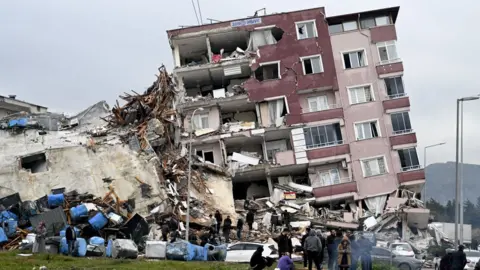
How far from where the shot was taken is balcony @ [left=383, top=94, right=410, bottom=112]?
175 ft

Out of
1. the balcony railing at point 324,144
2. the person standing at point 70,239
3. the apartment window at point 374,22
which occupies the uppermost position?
the apartment window at point 374,22

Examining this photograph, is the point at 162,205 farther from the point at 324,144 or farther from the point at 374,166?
the point at 374,166

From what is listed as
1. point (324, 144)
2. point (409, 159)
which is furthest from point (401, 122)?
point (324, 144)

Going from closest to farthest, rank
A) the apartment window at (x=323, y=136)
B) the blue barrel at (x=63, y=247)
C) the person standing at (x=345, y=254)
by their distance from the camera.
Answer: the person standing at (x=345, y=254)
the blue barrel at (x=63, y=247)
the apartment window at (x=323, y=136)

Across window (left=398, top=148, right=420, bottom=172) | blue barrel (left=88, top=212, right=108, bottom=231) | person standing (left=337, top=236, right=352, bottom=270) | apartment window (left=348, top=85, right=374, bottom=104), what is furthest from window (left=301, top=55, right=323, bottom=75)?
person standing (left=337, top=236, right=352, bottom=270)

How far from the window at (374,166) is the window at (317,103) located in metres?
6.24

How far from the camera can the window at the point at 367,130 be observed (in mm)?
53062

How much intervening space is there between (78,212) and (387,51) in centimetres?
3138

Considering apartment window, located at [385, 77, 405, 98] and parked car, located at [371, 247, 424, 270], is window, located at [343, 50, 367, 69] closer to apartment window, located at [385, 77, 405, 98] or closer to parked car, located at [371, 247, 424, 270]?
apartment window, located at [385, 77, 405, 98]

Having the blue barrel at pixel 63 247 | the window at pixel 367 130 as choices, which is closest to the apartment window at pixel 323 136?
the window at pixel 367 130

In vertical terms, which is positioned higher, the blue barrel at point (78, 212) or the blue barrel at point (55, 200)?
the blue barrel at point (55, 200)

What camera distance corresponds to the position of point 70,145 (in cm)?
4694

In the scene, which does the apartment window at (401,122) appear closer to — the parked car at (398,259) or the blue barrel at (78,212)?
the parked car at (398,259)

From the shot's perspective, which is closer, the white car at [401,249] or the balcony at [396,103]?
the white car at [401,249]
